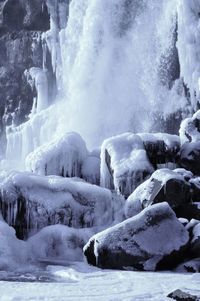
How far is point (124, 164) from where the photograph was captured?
16609 millimetres

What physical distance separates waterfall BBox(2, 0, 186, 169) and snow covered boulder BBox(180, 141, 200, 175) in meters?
13.8

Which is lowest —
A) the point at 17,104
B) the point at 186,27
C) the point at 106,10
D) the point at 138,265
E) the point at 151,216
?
the point at 138,265

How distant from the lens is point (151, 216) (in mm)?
11062

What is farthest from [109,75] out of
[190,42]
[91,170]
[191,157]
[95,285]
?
[95,285]

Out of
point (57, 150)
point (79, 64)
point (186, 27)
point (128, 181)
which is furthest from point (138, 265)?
point (79, 64)

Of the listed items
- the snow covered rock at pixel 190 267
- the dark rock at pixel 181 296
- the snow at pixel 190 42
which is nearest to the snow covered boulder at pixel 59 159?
the snow covered rock at pixel 190 267

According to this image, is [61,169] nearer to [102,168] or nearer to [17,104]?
[102,168]

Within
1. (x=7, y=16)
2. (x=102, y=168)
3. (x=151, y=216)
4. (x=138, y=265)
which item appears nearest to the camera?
(x=138, y=265)

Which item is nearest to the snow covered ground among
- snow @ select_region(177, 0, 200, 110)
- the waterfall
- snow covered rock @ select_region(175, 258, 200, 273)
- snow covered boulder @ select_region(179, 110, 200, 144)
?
snow covered rock @ select_region(175, 258, 200, 273)

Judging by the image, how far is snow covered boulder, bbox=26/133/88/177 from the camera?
18391 millimetres

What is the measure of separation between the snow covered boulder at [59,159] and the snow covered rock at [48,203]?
3868mm

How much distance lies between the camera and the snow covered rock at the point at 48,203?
539 inches

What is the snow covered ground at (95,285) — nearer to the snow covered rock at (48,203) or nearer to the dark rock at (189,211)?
the snow covered rock at (48,203)

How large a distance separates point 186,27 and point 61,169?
13.2m
